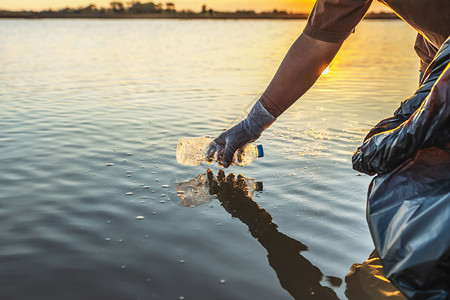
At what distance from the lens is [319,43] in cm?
272

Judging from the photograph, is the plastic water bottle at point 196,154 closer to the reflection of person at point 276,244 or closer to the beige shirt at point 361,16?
the reflection of person at point 276,244

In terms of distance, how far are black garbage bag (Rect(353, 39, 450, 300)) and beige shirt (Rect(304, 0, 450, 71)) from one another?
551 millimetres

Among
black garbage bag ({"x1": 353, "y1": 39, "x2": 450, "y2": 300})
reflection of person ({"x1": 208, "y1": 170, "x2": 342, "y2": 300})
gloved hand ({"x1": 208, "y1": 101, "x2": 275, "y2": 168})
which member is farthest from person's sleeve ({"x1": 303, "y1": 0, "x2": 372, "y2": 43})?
reflection of person ({"x1": 208, "y1": 170, "x2": 342, "y2": 300})

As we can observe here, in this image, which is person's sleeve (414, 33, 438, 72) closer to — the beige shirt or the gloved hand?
the beige shirt

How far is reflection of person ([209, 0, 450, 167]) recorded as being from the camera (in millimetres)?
2426

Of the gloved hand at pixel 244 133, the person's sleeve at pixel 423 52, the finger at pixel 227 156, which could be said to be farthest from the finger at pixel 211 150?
the person's sleeve at pixel 423 52

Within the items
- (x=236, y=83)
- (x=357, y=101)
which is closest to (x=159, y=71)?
(x=236, y=83)

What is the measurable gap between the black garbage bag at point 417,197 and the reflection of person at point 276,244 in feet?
1.72

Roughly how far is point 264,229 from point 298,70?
3.44 feet

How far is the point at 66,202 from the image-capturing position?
3.12 m

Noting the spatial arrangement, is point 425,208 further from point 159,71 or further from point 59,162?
point 159,71

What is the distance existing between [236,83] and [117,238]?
7382 mm

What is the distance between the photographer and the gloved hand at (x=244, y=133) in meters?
2.97

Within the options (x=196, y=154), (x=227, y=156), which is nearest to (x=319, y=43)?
(x=227, y=156)
